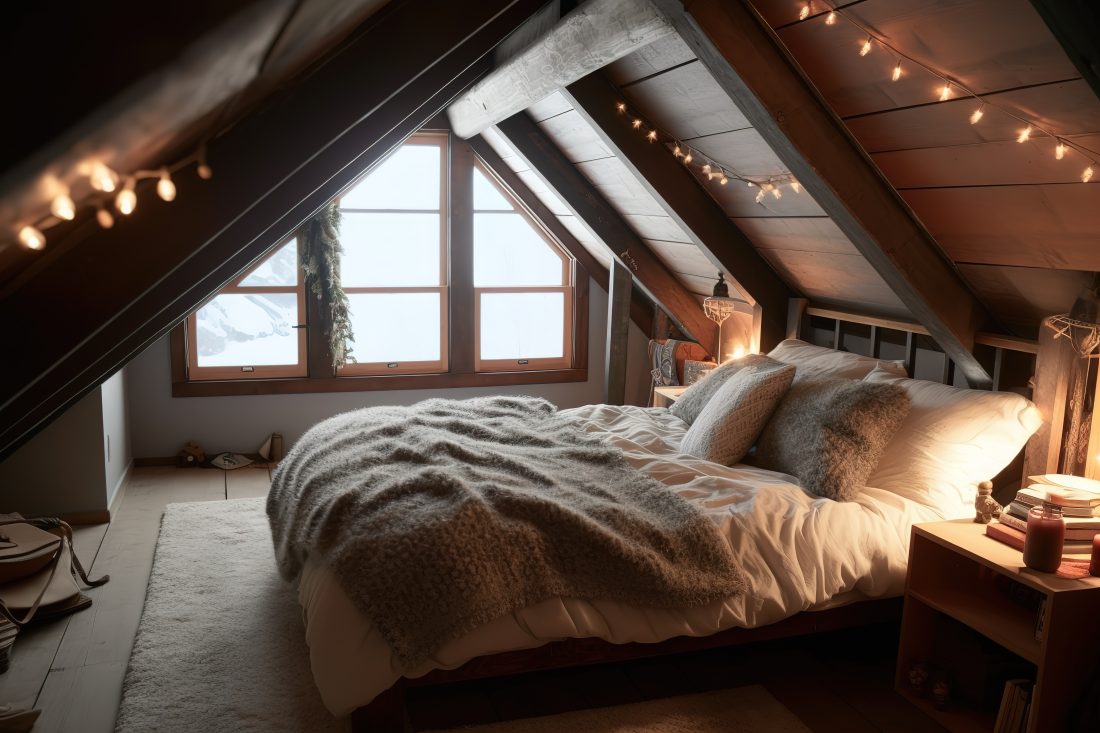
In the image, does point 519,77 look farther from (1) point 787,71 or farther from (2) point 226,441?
(2) point 226,441

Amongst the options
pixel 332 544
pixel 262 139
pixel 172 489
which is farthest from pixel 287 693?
pixel 172 489

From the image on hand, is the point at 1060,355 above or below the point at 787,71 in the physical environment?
below

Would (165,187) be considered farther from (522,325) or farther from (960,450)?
(522,325)

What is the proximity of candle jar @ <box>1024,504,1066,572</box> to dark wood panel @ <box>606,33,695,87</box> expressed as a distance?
186 centimetres

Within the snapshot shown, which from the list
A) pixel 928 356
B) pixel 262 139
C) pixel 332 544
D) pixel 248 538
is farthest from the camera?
pixel 248 538

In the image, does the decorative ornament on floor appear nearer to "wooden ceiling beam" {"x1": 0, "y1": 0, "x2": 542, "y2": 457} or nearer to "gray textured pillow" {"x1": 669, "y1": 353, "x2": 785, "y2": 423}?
"gray textured pillow" {"x1": 669, "y1": 353, "x2": 785, "y2": 423}

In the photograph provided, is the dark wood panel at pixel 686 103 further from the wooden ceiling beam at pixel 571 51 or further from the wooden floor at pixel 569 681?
the wooden floor at pixel 569 681

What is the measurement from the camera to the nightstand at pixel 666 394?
14.8 feet

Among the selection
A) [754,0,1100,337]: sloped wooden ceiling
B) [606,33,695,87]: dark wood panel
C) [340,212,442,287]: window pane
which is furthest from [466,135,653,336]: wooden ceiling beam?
[754,0,1100,337]: sloped wooden ceiling

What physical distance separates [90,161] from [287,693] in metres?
2.13

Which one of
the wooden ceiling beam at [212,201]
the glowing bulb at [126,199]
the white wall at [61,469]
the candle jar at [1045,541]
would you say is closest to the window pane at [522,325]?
the white wall at [61,469]

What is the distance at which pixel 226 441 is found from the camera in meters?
5.11

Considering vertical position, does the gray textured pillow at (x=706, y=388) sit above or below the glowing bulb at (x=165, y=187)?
below

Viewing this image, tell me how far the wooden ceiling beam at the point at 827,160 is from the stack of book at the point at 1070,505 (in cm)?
73
